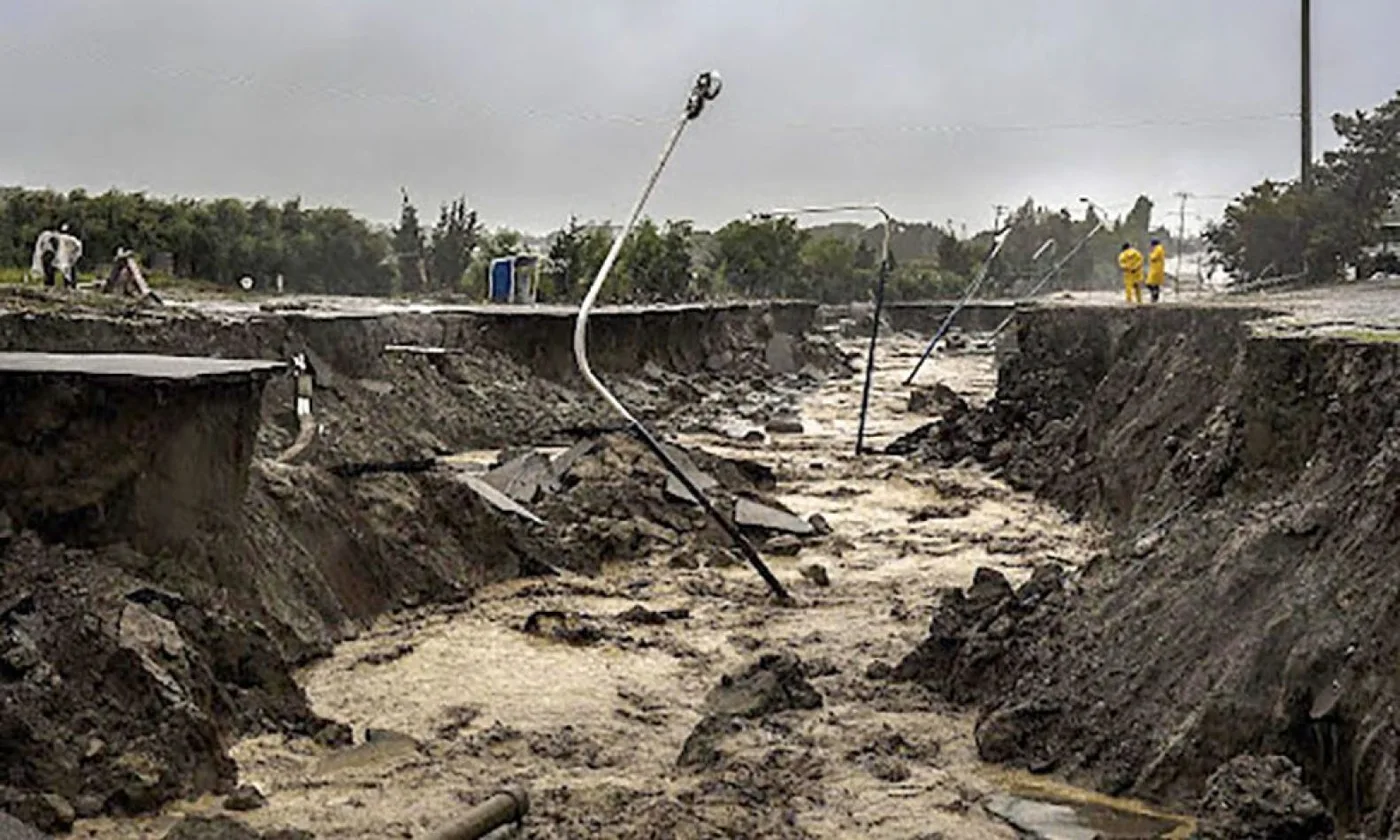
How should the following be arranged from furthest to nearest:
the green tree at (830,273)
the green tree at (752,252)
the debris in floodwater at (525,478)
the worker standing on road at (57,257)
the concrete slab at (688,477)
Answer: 1. the green tree at (830,273)
2. the green tree at (752,252)
3. the worker standing on road at (57,257)
4. the concrete slab at (688,477)
5. the debris in floodwater at (525,478)

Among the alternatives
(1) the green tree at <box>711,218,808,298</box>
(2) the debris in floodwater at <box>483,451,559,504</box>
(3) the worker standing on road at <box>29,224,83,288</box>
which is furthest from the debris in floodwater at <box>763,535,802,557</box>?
(1) the green tree at <box>711,218,808,298</box>

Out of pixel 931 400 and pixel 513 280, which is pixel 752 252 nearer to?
pixel 513 280

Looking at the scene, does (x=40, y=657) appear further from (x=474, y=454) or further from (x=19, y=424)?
(x=474, y=454)

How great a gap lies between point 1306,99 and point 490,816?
3282cm

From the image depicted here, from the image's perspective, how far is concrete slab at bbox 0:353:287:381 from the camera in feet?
28.6

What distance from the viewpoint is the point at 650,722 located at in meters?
9.35

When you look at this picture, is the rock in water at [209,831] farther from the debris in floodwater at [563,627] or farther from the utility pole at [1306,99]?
the utility pole at [1306,99]

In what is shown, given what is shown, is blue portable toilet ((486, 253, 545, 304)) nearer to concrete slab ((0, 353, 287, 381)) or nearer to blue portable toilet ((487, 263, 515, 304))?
blue portable toilet ((487, 263, 515, 304))

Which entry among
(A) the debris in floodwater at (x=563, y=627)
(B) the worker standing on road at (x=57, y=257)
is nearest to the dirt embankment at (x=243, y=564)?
(A) the debris in floodwater at (x=563, y=627)

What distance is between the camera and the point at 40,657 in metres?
7.32

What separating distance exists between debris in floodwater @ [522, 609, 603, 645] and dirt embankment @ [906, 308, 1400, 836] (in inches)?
102

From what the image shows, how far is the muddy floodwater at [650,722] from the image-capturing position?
24.4 ft

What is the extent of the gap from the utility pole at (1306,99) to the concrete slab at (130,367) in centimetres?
3048

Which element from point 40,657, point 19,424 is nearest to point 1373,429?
point 40,657
